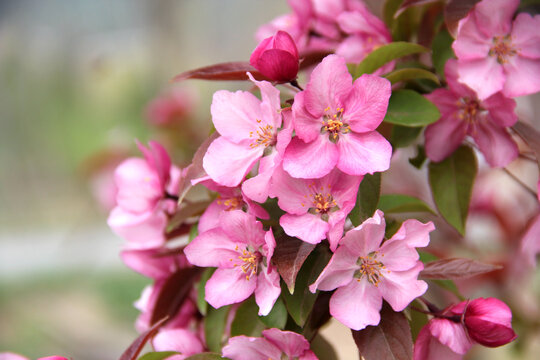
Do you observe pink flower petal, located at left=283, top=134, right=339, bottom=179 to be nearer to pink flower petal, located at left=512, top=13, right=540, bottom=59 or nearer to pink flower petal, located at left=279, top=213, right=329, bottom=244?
pink flower petal, located at left=279, top=213, right=329, bottom=244

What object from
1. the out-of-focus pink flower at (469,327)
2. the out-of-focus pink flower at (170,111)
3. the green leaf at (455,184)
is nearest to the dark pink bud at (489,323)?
the out-of-focus pink flower at (469,327)

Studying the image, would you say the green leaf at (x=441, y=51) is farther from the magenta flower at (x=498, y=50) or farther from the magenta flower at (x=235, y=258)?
the magenta flower at (x=235, y=258)

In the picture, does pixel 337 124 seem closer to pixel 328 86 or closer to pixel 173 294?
pixel 328 86

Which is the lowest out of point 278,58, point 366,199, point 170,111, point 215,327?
point 170,111

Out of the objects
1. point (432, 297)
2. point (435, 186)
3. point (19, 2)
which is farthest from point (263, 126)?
point (19, 2)

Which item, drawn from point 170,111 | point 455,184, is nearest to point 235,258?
point 455,184

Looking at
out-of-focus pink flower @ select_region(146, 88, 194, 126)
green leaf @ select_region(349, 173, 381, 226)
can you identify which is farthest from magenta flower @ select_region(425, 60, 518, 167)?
out-of-focus pink flower @ select_region(146, 88, 194, 126)
